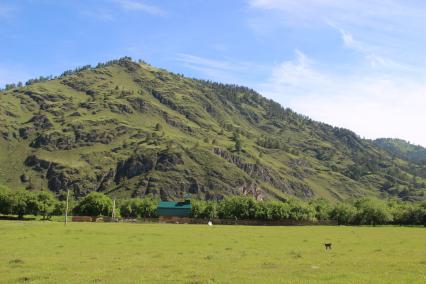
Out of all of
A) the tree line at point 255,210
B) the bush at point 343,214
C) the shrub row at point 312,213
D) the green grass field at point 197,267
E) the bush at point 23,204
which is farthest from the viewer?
the bush at point 343,214

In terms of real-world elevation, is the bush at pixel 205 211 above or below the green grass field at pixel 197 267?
below

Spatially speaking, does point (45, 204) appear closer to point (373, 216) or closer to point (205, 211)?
point (205, 211)

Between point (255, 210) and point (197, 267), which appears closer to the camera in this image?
point (197, 267)

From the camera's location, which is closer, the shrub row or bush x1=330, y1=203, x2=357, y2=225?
the shrub row

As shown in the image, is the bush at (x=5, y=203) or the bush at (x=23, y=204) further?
the bush at (x=5, y=203)

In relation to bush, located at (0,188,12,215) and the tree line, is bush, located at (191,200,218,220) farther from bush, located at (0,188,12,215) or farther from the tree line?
bush, located at (0,188,12,215)

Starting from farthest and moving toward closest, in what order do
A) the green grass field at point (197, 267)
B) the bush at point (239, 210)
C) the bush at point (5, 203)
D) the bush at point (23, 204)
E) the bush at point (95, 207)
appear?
the bush at point (95, 207) → the bush at point (239, 210) → the bush at point (5, 203) → the bush at point (23, 204) → the green grass field at point (197, 267)

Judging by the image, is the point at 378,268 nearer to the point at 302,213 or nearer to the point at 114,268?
the point at 114,268

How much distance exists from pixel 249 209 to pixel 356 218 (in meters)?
39.2

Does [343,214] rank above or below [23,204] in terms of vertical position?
above

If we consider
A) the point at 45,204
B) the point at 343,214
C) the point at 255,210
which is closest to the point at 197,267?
the point at 255,210

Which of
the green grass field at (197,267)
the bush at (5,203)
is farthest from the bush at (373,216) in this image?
the green grass field at (197,267)

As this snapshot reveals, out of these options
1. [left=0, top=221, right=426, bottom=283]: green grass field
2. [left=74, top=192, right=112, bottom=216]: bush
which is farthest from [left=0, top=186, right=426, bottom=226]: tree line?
[left=0, top=221, right=426, bottom=283]: green grass field

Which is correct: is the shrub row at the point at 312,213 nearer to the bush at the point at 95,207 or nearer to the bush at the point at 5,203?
the bush at the point at 95,207
